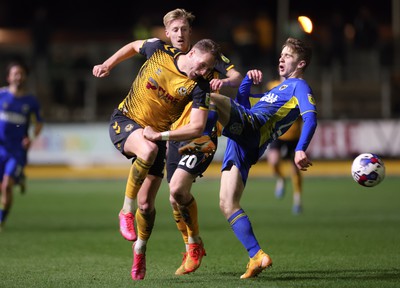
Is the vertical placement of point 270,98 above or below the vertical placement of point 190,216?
above

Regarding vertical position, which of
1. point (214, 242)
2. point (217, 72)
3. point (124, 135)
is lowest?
point (214, 242)

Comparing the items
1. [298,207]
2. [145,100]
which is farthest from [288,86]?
[298,207]

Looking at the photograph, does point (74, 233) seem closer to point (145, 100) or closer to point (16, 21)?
point (145, 100)

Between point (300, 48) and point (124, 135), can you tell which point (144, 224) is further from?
point (300, 48)

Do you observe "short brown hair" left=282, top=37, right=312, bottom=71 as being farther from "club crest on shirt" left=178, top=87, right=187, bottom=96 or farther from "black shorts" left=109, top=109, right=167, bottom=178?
"black shorts" left=109, top=109, right=167, bottom=178

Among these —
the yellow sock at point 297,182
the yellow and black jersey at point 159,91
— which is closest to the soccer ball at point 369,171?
the yellow and black jersey at point 159,91

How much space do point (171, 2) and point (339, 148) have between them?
10.8 metres

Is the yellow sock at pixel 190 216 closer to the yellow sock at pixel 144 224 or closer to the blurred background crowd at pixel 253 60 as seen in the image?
the yellow sock at pixel 144 224

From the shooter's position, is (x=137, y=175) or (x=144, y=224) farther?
(x=144, y=224)

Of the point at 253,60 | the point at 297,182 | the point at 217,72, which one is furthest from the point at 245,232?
the point at 253,60

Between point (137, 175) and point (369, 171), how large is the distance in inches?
89.2

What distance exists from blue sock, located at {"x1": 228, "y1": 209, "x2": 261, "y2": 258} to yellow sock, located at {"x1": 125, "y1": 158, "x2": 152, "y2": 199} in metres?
0.95

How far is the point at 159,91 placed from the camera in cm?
838

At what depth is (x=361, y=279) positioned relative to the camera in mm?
8297
